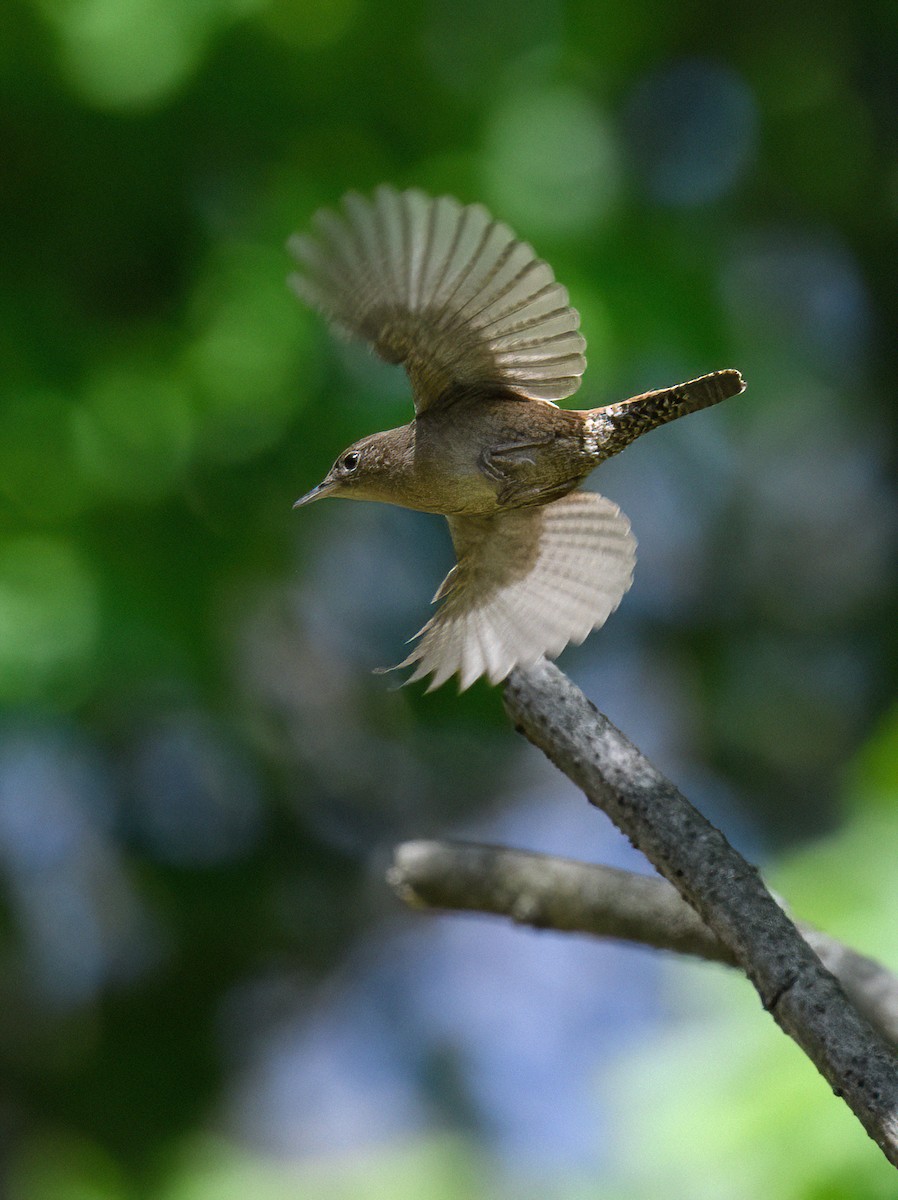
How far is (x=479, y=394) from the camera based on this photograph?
2.07 m

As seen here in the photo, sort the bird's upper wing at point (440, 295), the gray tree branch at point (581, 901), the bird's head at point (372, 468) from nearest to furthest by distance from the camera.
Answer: the bird's upper wing at point (440, 295) → the bird's head at point (372, 468) → the gray tree branch at point (581, 901)

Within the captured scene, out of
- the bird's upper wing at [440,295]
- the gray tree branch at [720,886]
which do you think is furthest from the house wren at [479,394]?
the gray tree branch at [720,886]

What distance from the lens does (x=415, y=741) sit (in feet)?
16.4

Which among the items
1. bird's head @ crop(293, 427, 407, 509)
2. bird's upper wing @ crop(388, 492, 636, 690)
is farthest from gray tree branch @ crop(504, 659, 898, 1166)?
bird's head @ crop(293, 427, 407, 509)

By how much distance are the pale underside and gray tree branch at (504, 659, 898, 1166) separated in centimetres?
10

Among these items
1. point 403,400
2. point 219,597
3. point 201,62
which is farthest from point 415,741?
point 201,62

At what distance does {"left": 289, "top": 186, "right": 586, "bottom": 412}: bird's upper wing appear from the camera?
187 cm

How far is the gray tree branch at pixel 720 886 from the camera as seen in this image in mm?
1615

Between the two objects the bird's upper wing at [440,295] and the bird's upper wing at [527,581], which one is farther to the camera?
the bird's upper wing at [527,581]

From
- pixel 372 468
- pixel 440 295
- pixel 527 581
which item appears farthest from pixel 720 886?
pixel 440 295

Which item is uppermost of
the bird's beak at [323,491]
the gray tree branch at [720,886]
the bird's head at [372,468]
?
the bird's beak at [323,491]

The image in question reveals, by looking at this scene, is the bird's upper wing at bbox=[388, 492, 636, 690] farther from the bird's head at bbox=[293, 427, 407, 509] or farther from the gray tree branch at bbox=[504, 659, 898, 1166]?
the bird's head at bbox=[293, 427, 407, 509]

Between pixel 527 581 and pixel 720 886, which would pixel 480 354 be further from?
pixel 720 886

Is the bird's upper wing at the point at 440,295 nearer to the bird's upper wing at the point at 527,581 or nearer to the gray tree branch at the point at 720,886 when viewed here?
the bird's upper wing at the point at 527,581
